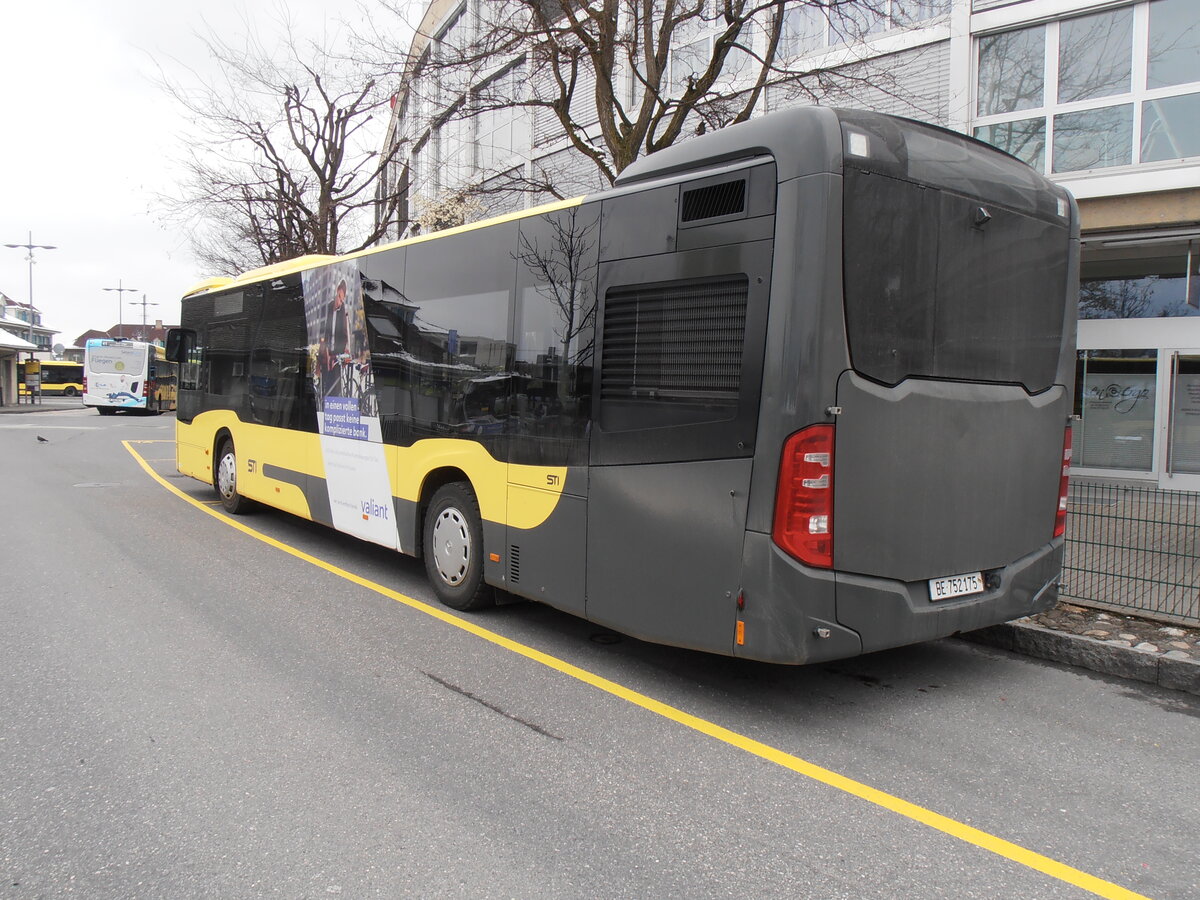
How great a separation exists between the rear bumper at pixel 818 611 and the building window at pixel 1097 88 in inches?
391

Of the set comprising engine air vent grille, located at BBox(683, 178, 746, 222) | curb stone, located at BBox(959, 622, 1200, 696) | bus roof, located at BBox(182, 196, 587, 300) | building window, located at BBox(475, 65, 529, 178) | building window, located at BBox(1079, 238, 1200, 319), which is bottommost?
curb stone, located at BBox(959, 622, 1200, 696)

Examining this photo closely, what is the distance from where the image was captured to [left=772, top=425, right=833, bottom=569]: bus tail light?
13.0ft

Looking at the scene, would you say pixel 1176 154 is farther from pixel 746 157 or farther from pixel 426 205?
pixel 426 205

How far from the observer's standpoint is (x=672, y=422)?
4492 mm

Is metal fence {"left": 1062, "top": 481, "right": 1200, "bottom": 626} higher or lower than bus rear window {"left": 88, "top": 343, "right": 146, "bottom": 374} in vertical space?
lower

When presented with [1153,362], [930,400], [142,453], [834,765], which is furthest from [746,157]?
[142,453]

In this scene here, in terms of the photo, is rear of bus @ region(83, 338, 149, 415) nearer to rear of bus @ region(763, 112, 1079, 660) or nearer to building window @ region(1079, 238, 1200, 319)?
building window @ region(1079, 238, 1200, 319)

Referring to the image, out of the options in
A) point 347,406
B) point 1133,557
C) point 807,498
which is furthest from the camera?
point 347,406

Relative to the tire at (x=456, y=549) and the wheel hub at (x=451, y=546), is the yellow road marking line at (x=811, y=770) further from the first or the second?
the wheel hub at (x=451, y=546)

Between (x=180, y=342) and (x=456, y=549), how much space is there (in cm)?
714

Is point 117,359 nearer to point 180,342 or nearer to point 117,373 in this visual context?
point 117,373

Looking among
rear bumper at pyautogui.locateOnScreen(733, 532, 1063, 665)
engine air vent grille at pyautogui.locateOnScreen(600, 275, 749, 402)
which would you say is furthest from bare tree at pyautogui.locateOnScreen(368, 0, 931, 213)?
rear bumper at pyautogui.locateOnScreen(733, 532, 1063, 665)

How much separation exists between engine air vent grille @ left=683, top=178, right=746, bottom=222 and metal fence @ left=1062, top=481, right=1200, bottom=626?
394cm

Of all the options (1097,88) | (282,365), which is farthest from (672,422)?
(1097,88)
